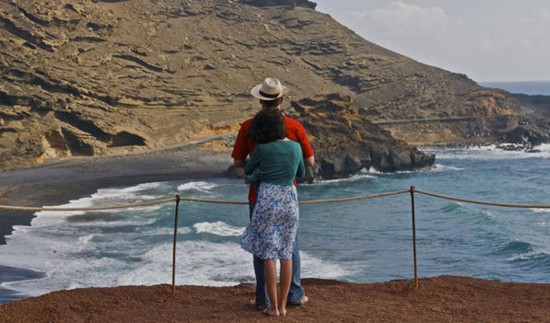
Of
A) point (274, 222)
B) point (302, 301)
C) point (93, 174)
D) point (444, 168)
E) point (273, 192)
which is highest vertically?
point (273, 192)

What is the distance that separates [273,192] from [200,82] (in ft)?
172

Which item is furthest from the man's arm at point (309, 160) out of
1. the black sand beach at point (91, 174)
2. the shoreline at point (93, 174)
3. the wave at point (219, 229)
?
the shoreline at point (93, 174)

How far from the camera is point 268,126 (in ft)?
17.0

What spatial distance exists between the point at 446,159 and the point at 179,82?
21.6 meters

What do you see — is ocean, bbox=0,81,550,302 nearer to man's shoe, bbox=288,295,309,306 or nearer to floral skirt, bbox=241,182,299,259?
man's shoe, bbox=288,295,309,306

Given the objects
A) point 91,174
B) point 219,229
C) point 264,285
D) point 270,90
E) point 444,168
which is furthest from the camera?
point 444,168

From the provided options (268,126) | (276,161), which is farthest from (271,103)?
(276,161)

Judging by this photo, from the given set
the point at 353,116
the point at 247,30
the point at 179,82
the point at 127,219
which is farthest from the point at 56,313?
the point at 247,30

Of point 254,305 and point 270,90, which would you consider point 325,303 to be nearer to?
point 254,305

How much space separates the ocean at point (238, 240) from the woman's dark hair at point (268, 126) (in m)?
8.59

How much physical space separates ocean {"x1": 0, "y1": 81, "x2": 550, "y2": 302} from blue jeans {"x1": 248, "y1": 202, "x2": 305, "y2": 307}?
786cm

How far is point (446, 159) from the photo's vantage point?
50000 millimetres

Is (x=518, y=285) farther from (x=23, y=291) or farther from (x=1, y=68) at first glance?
(x=1, y=68)

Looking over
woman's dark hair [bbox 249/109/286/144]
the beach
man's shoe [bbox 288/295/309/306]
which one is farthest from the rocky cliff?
woman's dark hair [bbox 249/109/286/144]
